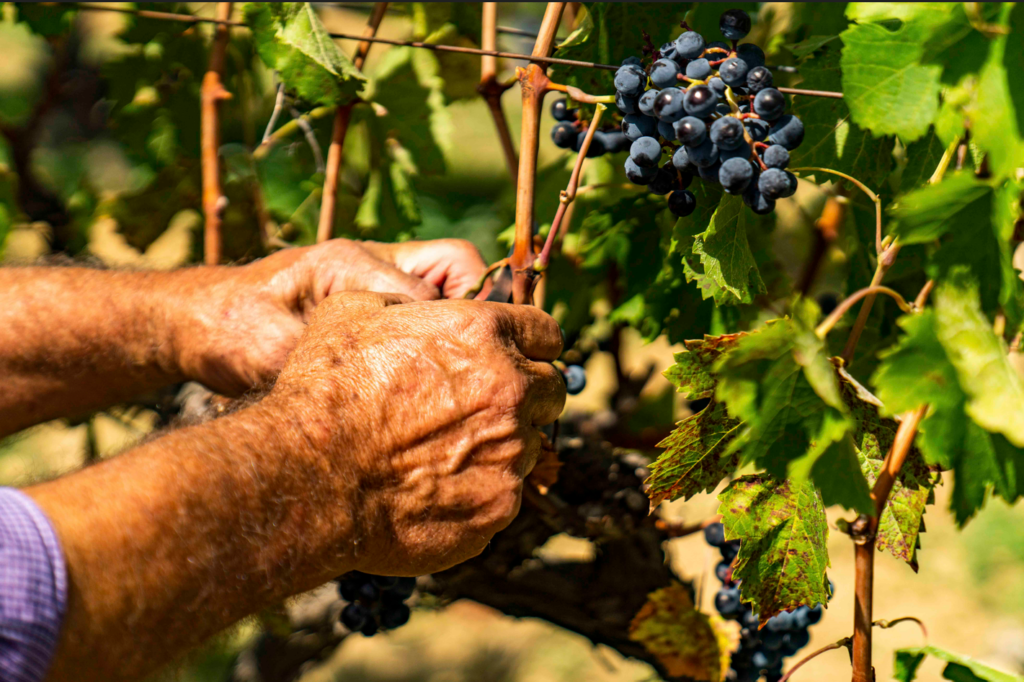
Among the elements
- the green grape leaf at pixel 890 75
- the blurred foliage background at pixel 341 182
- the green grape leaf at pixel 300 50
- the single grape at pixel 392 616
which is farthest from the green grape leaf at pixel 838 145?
the single grape at pixel 392 616

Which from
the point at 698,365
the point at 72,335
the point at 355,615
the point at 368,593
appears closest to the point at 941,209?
the point at 698,365

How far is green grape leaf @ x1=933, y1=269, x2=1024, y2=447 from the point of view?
23.5 inches


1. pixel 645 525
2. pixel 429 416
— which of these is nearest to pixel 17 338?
pixel 429 416

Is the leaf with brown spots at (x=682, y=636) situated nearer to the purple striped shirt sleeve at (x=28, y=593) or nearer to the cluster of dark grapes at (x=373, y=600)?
the cluster of dark grapes at (x=373, y=600)

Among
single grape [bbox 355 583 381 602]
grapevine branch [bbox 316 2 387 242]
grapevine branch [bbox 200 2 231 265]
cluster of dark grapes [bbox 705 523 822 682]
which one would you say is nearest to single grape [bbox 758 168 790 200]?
cluster of dark grapes [bbox 705 523 822 682]

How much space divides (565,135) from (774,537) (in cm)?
63

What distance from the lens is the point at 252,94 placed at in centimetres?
203

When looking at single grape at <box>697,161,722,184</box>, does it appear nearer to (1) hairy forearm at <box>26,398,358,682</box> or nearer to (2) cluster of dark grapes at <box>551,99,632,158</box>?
(2) cluster of dark grapes at <box>551,99,632,158</box>

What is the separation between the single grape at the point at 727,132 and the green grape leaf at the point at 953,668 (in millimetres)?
593

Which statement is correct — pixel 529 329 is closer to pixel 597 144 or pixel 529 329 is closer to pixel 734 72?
pixel 597 144

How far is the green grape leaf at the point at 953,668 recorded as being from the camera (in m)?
0.81

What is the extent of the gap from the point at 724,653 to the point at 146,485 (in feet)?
3.75

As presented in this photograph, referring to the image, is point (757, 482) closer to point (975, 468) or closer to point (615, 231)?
point (975, 468)

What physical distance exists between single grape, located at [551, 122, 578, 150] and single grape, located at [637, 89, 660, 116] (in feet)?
0.74
